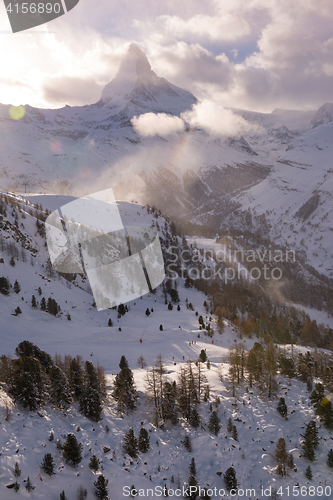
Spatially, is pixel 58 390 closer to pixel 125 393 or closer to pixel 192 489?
pixel 125 393

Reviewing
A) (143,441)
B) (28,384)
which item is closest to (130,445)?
(143,441)

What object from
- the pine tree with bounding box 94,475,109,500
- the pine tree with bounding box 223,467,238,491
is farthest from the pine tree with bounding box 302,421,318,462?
the pine tree with bounding box 94,475,109,500

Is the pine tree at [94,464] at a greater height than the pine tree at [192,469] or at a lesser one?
greater

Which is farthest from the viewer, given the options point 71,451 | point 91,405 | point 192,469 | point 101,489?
point 91,405

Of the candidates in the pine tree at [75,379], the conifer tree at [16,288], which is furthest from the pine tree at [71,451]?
the conifer tree at [16,288]

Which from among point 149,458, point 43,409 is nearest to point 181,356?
point 149,458

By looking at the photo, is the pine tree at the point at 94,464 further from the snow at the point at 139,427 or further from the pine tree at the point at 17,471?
the pine tree at the point at 17,471
